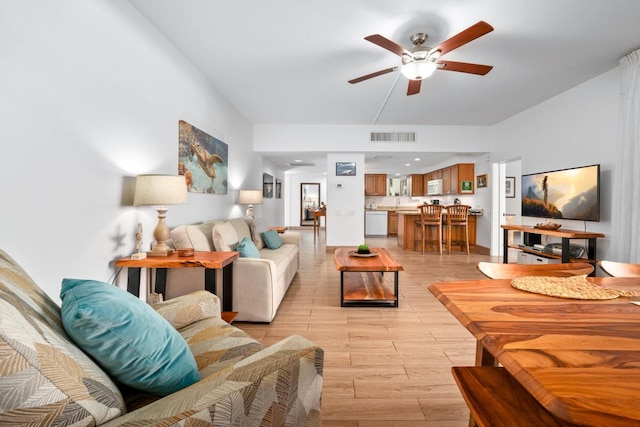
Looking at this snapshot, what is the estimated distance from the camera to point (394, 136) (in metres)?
6.21

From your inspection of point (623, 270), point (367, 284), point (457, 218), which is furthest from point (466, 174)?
point (623, 270)

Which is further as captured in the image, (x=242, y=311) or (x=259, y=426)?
(x=242, y=311)

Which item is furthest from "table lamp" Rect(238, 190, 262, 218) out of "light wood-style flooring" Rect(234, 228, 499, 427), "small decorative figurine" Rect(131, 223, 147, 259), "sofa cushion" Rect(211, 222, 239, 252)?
"small decorative figurine" Rect(131, 223, 147, 259)

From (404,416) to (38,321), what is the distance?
1585mm

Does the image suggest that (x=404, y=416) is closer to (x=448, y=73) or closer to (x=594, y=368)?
(x=594, y=368)

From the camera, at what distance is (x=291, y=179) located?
1270 centimetres

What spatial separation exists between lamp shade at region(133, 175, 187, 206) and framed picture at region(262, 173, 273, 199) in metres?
4.94

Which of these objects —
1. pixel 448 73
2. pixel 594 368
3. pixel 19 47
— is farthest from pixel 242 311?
pixel 448 73

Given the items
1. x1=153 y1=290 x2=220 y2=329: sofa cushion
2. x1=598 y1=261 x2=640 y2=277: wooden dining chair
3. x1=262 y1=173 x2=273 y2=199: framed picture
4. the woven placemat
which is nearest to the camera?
the woven placemat

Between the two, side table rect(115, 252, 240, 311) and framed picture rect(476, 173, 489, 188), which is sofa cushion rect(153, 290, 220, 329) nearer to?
side table rect(115, 252, 240, 311)

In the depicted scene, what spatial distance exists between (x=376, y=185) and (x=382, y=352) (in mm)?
7981

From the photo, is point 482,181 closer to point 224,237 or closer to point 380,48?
point 380,48

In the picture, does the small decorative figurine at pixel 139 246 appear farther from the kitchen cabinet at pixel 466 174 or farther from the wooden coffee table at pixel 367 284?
the kitchen cabinet at pixel 466 174

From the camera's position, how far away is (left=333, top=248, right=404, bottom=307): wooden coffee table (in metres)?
3.10
